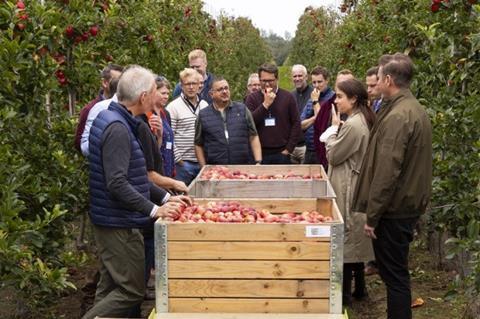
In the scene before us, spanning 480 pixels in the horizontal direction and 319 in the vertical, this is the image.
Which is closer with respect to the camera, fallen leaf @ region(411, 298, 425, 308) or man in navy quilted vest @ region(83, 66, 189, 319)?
man in navy quilted vest @ region(83, 66, 189, 319)

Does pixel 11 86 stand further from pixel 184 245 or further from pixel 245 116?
pixel 245 116

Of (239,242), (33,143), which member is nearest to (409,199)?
(239,242)

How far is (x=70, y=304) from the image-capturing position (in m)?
5.85

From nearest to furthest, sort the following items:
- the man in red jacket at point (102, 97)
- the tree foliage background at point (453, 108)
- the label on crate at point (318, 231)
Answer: the label on crate at point (318, 231) → the tree foliage background at point (453, 108) → the man in red jacket at point (102, 97)

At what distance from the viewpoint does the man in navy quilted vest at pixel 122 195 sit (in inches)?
157

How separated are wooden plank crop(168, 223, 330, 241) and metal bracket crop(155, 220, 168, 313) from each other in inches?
1.5

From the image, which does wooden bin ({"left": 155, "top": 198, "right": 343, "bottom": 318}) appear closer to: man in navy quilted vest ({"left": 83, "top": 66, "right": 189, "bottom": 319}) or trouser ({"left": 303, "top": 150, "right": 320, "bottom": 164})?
man in navy quilted vest ({"left": 83, "top": 66, "right": 189, "bottom": 319})

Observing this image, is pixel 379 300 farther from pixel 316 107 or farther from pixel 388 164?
pixel 316 107

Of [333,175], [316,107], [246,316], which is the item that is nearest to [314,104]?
[316,107]

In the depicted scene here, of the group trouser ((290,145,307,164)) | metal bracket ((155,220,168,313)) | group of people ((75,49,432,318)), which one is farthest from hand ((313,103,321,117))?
metal bracket ((155,220,168,313))

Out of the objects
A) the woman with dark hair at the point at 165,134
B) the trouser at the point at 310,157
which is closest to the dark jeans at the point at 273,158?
the trouser at the point at 310,157

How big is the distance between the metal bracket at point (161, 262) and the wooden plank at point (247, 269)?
3 cm

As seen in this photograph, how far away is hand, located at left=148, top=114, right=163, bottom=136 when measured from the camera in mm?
5387

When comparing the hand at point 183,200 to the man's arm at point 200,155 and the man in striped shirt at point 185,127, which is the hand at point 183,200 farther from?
the man in striped shirt at point 185,127
